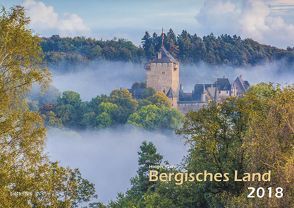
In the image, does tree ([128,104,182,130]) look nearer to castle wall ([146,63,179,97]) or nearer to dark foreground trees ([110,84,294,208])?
castle wall ([146,63,179,97])

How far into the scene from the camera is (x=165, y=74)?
32.9 metres

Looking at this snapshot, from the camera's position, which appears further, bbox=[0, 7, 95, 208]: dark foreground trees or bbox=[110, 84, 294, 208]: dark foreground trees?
bbox=[110, 84, 294, 208]: dark foreground trees

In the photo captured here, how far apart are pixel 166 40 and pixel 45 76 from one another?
89.3 feet

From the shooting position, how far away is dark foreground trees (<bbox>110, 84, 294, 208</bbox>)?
7133 millimetres

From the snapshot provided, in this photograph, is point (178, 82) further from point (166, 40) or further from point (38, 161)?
point (38, 161)

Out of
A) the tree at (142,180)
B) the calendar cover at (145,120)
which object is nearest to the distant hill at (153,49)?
the calendar cover at (145,120)

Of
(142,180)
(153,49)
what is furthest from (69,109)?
(142,180)

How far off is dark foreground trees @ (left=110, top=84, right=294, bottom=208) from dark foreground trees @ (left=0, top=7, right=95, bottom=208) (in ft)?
8.10

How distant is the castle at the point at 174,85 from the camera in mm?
31219

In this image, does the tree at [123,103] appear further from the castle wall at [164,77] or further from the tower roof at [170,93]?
the tower roof at [170,93]

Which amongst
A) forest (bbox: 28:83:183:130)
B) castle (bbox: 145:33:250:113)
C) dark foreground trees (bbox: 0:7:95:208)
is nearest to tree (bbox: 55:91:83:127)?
forest (bbox: 28:83:183:130)

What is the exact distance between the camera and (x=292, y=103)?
7.65 meters

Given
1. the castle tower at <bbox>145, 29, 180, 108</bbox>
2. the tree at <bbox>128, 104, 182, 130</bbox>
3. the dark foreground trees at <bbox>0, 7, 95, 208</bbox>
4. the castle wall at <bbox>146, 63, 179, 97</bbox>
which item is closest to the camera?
the dark foreground trees at <bbox>0, 7, 95, 208</bbox>

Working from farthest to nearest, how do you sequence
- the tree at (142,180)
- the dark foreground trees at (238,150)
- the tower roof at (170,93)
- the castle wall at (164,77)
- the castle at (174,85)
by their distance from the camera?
the castle wall at (164,77) < the tower roof at (170,93) < the castle at (174,85) < the tree at (142,180) < the dark foreground trees at (238,150)
